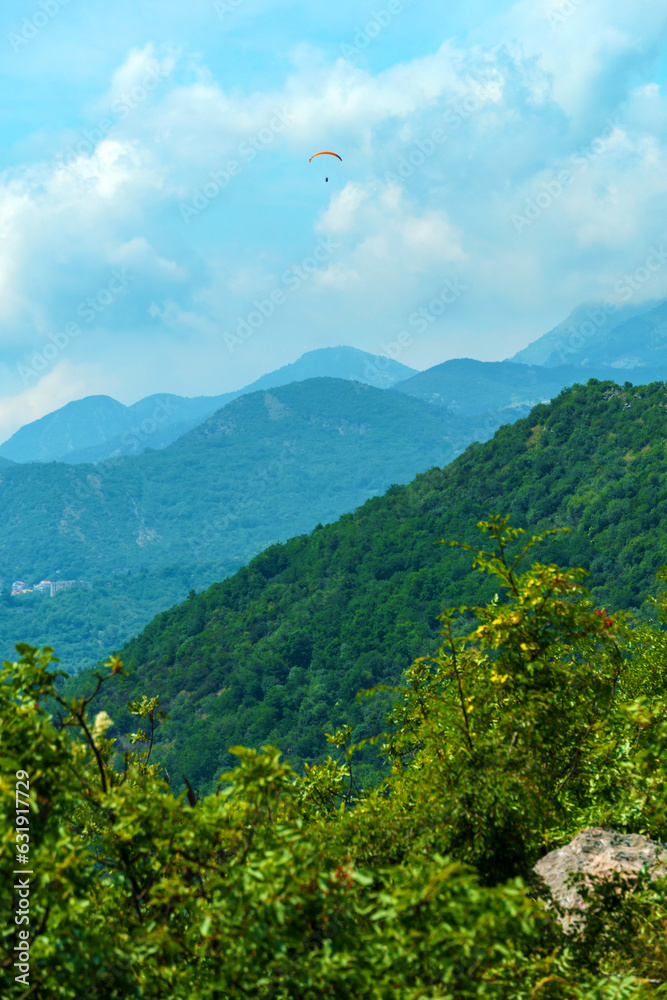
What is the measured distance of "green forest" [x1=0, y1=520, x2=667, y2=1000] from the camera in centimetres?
418

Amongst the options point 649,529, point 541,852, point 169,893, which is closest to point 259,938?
point 169,893

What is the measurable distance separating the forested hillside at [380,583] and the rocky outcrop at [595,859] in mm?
64564

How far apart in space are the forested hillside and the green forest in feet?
212

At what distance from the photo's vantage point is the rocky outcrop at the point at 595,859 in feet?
23.2

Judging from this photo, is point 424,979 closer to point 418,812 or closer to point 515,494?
point 418,812

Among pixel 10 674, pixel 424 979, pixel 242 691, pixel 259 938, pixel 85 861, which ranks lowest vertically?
pixel 242 691

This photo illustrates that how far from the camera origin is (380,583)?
101 meters

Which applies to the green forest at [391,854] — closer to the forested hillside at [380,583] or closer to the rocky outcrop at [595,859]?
the rocky outcrop at [595,859]

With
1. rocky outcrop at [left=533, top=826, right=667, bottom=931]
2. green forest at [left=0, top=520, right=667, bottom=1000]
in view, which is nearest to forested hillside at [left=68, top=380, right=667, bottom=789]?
rocky outcrop at [left=533, top=826, right=667, bottom=931]

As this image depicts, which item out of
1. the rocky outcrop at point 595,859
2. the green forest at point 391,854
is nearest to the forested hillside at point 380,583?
the rocky outcrop at point 595,859

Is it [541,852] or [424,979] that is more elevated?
[424,979]

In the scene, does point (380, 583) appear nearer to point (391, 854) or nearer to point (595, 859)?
point (595, 859)

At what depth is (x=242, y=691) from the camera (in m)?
89.4

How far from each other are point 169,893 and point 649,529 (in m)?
83.0
